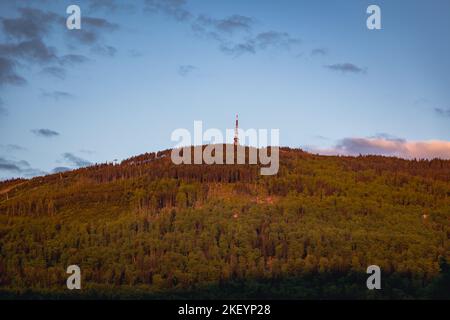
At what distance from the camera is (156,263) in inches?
6353

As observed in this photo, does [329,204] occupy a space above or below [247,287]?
above

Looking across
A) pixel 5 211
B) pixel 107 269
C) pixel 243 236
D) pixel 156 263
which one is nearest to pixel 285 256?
pixel 243 236

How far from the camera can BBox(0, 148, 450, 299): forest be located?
14900cm

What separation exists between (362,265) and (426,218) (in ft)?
115

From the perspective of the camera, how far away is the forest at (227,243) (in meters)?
149

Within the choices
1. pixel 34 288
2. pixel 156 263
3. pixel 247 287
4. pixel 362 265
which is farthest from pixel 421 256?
pixel 34 288

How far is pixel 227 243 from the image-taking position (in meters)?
168

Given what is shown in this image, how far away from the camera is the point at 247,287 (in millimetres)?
148625

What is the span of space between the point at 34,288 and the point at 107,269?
16890mm

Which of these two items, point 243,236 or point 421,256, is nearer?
point 421,256
